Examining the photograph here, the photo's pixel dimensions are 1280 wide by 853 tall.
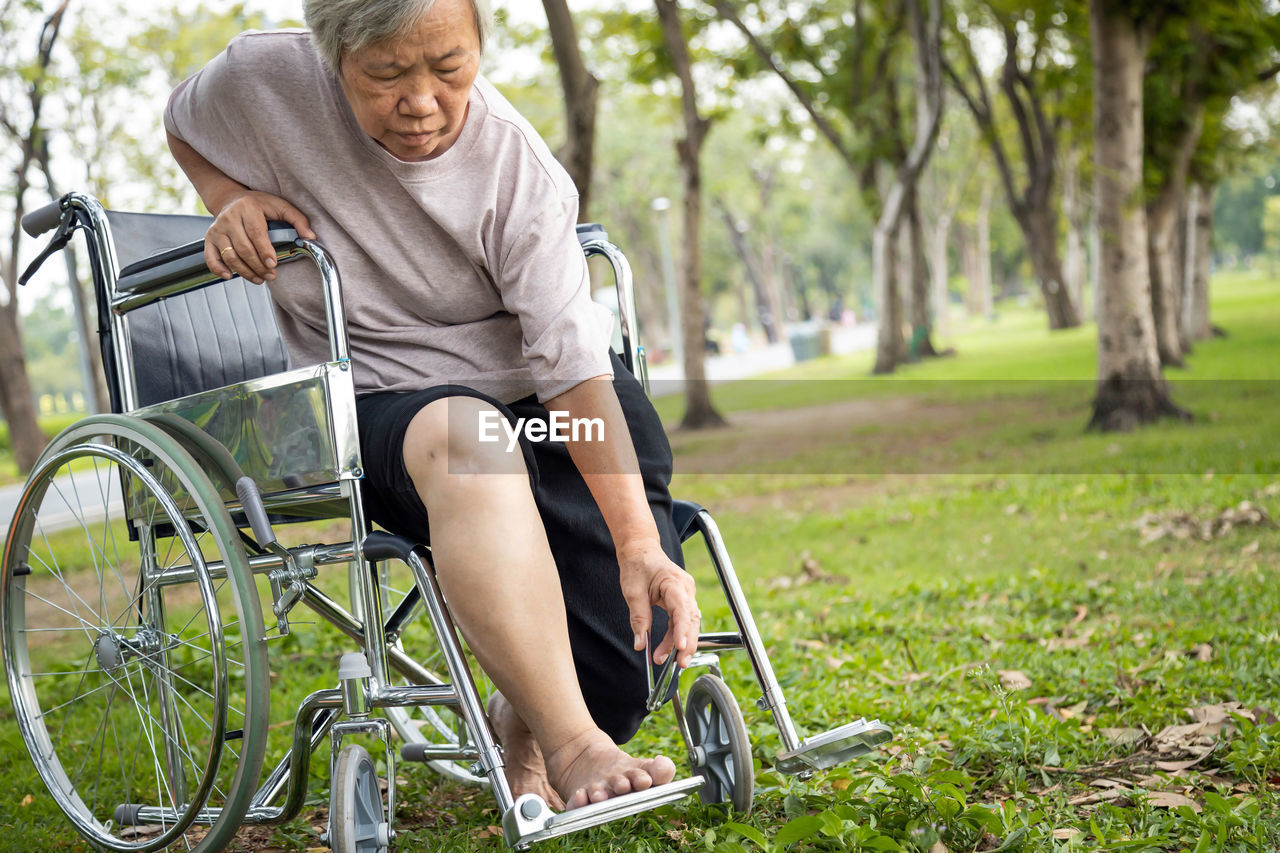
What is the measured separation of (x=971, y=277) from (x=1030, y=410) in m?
35.9

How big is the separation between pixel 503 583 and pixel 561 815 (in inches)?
15.6

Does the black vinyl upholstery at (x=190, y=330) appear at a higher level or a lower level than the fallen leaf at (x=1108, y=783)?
higher

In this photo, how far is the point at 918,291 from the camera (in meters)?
22.6

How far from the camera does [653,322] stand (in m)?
42.3

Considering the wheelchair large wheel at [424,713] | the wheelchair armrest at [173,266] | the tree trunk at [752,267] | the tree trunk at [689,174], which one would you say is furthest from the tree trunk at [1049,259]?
the wheelchair armrest at [173,266]

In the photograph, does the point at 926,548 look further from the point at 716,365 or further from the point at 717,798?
the point at 716,365

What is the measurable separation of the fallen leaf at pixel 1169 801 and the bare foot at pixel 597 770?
1.03 meters

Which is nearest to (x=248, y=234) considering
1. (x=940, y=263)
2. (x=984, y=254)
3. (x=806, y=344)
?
(x=806, y=344)

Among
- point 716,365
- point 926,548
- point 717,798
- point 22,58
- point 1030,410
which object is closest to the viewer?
point 717,798

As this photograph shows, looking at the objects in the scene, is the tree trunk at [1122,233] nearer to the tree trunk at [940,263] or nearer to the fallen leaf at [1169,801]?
the fallen leaf at [1169,801]

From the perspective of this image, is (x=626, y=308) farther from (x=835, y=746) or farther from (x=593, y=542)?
(x=835, y=746)

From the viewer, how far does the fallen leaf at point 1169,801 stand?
2.29 m

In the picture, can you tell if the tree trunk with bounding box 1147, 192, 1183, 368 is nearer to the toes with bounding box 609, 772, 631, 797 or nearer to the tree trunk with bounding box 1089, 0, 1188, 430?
the tree trunk with bounding box 1089, 0, 1188, 430

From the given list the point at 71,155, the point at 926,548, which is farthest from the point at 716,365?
the point at 926,548
